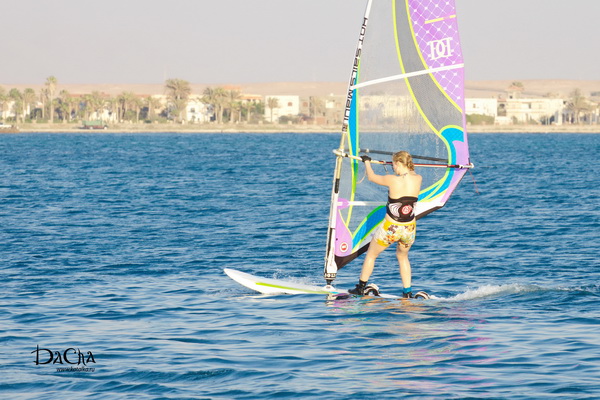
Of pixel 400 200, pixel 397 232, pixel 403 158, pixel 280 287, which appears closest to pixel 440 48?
pixel 403 158

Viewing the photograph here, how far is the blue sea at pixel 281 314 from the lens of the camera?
38.6ft

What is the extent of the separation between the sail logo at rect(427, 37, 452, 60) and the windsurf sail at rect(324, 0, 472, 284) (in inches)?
0.7

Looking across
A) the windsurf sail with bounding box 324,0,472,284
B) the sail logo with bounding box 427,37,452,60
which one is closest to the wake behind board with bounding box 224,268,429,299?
the windsurf sail with bounding box 324,0,472,284

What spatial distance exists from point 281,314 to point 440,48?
5.22 meters

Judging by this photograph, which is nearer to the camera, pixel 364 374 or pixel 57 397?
pixel 57 397

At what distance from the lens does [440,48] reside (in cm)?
1595

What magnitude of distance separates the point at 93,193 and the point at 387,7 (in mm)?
32834

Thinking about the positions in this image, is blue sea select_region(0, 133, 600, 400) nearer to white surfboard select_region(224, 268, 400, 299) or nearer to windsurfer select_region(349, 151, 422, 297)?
white surfboard select_region(224, 268, 400, 299)

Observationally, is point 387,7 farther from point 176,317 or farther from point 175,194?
point 175,194

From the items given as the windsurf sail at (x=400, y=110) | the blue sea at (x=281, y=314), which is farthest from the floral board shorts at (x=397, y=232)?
the blue sea at (x=281, y=314)

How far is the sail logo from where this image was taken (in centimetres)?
1591

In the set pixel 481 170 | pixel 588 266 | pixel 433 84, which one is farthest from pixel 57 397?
pixel 481 170

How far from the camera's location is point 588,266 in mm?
21844

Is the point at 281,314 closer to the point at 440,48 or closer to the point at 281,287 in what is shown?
the point at 281,287
